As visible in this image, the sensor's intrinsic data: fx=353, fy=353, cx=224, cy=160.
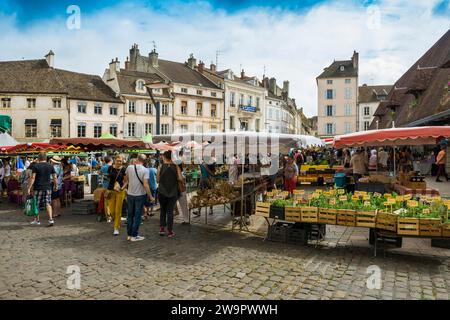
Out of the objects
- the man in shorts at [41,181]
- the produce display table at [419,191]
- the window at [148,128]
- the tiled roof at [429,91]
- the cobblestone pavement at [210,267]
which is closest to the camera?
the cobblestone pavement at [210,267]

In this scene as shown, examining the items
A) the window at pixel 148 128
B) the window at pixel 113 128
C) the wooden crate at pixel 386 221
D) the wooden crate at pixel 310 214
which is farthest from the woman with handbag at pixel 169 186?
the window at pixel 148 128

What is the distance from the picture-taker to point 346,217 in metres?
6.59

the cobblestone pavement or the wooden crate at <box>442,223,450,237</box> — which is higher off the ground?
the wooden crate at <box>442,223,450,237</box>

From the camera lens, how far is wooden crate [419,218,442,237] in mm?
5930

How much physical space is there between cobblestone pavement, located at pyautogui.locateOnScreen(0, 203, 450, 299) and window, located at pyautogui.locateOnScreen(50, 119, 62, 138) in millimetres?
32533

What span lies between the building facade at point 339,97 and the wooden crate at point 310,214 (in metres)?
53.2

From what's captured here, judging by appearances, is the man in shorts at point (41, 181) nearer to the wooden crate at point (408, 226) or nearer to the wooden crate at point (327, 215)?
the wooden crate at point (327, 215)

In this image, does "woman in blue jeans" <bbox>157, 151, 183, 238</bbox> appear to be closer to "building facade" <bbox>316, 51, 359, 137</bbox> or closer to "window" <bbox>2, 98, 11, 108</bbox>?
"window" <bbox>2, 98, 11, 108</bbox>

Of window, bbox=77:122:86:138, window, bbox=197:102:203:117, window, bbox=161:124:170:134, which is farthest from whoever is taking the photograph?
window, bbox=197:102:203:117

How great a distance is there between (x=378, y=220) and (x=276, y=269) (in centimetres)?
217

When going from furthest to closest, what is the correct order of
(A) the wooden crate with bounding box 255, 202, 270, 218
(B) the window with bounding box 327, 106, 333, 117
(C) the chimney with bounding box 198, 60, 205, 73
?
(B) the window with bounding box 327, 106, 333, 117, (C) the chimney with bounding box 198, 60, 205, 73, (A) the wooden crate with bounding box 255, 202, 270, 218

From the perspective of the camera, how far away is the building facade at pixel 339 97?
184 feet

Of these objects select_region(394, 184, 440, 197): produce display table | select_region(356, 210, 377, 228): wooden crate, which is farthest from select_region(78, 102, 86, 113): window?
select_region(356, 210, 377, 228): wooden crate
